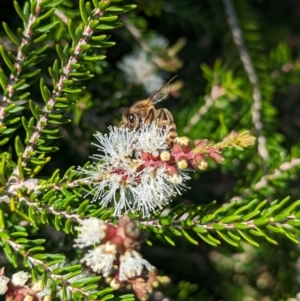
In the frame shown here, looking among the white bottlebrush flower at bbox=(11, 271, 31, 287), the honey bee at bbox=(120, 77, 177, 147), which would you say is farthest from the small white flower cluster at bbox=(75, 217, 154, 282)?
the honey bee at bbox=(120, 77, 177, 147)

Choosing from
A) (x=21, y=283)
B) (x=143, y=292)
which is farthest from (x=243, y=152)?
(x=21, y=283)

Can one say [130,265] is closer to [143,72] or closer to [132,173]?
[132,173]

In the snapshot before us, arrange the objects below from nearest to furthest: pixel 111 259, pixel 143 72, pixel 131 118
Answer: pixel 111 259, pixel 131 118, pixel 143 72

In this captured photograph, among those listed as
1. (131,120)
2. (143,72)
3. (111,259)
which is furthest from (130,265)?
(143,72)

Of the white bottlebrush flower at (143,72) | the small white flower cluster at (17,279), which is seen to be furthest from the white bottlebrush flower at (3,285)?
the white bottlebrush flower at (143,72)

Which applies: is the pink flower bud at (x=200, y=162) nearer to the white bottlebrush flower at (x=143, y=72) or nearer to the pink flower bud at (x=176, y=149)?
the pink flower bud at (x=176, y=149)

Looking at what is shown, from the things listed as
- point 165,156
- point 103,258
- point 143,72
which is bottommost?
point 143,72
